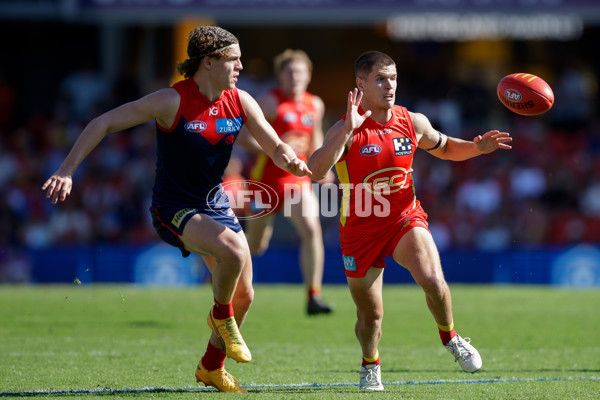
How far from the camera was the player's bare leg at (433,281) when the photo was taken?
227 inches

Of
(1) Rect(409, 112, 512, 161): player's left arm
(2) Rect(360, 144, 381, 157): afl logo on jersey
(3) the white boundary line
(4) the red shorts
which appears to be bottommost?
(3) the white boundary line

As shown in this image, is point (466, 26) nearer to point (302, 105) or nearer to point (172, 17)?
point (172, 17)

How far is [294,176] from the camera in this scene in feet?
33.2

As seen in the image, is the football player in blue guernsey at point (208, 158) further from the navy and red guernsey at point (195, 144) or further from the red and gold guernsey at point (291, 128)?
the red and gold guernsey at point (291, 128)

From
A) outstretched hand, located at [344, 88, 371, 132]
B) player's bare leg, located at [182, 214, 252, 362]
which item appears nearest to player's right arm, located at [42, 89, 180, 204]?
player's bare leg, located at [182, 214, 252, 362]

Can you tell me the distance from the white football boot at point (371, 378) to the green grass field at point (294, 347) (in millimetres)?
94

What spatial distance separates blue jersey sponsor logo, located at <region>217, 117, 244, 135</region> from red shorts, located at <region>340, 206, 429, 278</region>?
1.09 metres

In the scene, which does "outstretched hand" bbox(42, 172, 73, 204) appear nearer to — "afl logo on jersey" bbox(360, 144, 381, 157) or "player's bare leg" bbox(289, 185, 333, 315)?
"afl logo on jersey" bbox(360, 144, 381, 157)

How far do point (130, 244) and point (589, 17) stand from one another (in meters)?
9.86

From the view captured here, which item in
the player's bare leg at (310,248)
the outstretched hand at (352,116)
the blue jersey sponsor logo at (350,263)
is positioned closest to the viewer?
the outstretched hand at (352,116)

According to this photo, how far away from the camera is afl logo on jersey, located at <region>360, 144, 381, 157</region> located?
19.8ft

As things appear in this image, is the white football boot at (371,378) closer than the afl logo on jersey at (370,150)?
Yes

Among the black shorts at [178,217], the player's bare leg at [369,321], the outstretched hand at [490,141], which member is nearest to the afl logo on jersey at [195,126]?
the black shorts at [178,217]

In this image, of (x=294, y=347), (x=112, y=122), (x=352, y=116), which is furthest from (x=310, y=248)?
(x=112, y=122)
